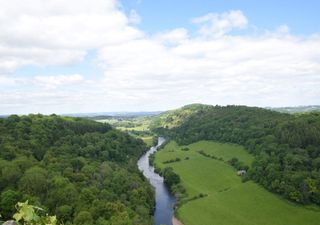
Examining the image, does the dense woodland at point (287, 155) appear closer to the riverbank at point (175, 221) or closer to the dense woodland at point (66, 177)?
the riverbank at point (175, 221)

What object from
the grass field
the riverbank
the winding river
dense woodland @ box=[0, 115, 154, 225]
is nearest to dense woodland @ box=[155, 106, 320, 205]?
the grass field

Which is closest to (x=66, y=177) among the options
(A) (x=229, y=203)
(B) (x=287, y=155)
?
(A) (x=229, y=203)

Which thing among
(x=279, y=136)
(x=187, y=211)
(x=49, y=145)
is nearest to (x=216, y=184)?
(x=187, y=211)

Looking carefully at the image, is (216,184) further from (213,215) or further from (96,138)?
(96,138)

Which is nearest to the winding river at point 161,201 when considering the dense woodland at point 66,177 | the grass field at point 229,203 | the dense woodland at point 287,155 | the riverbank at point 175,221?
the riverbank at point 175,221

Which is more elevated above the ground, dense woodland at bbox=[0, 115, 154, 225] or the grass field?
dense woodland at bbox=[0, 115, 154, 225]

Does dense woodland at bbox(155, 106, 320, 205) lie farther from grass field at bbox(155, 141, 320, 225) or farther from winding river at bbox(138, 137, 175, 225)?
winding river at bbox(138, 137, 175, 225)
